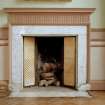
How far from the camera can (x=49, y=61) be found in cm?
433

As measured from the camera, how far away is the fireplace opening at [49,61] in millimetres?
4016

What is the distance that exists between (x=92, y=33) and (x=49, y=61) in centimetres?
85

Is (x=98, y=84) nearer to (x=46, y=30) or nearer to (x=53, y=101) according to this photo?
(x=53, y=101)

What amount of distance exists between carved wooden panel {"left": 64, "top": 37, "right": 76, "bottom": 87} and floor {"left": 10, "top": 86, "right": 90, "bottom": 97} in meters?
0.16

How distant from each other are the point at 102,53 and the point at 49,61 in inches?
34.2

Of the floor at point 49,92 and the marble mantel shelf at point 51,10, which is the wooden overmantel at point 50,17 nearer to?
the marble mantel shelf at point 51,10

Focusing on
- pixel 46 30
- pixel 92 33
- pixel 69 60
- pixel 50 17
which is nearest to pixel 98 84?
pixel 69 60

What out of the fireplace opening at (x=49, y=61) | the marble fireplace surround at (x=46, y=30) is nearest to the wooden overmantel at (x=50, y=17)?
the marble fireplace surround at (x=46, y=30)

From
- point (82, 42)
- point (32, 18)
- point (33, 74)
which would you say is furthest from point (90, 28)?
point (33, 74)

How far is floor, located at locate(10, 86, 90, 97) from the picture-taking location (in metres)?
3.61

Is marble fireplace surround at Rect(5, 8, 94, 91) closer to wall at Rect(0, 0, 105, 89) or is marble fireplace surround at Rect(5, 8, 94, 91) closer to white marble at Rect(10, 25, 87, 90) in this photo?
white marble at Rect(10, 25, 87, 90)

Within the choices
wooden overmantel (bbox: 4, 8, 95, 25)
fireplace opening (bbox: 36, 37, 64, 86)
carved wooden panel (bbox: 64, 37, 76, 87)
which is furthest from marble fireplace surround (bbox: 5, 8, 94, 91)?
fireplace opening (bbox: 36, 37, 64, 86)

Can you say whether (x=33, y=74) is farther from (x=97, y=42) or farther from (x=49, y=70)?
(x=97, y=42)

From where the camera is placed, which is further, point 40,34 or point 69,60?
point 69,60
